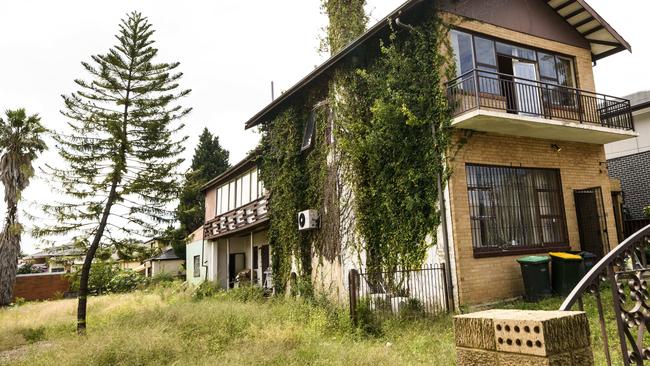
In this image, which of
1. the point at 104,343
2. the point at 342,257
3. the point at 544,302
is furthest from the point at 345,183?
the point at 104,343

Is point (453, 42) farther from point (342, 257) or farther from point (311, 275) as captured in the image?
point (311, 275)

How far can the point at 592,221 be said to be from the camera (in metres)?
12.9

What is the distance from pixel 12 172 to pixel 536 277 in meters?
25.3

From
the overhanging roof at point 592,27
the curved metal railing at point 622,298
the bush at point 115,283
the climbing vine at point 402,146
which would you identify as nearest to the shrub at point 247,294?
the climbing vine at point 402,146

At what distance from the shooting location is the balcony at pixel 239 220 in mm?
18562

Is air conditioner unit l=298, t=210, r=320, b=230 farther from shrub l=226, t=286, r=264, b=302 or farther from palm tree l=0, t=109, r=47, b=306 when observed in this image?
palm tree l=0, t=109, r=47, b=306

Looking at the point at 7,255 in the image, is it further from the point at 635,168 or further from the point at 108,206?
the point at 635,168

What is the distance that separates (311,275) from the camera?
1519 cm

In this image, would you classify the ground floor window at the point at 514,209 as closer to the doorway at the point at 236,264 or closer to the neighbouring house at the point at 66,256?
the neighbouring house at the point at 66,256

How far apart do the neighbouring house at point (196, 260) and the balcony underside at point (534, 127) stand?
1836 cm

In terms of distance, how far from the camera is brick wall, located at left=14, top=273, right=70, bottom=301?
29984 millimetres

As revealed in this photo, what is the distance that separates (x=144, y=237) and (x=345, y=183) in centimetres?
765

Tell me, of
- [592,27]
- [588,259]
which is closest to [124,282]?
[588,259]

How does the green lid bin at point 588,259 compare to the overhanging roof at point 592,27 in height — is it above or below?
below
